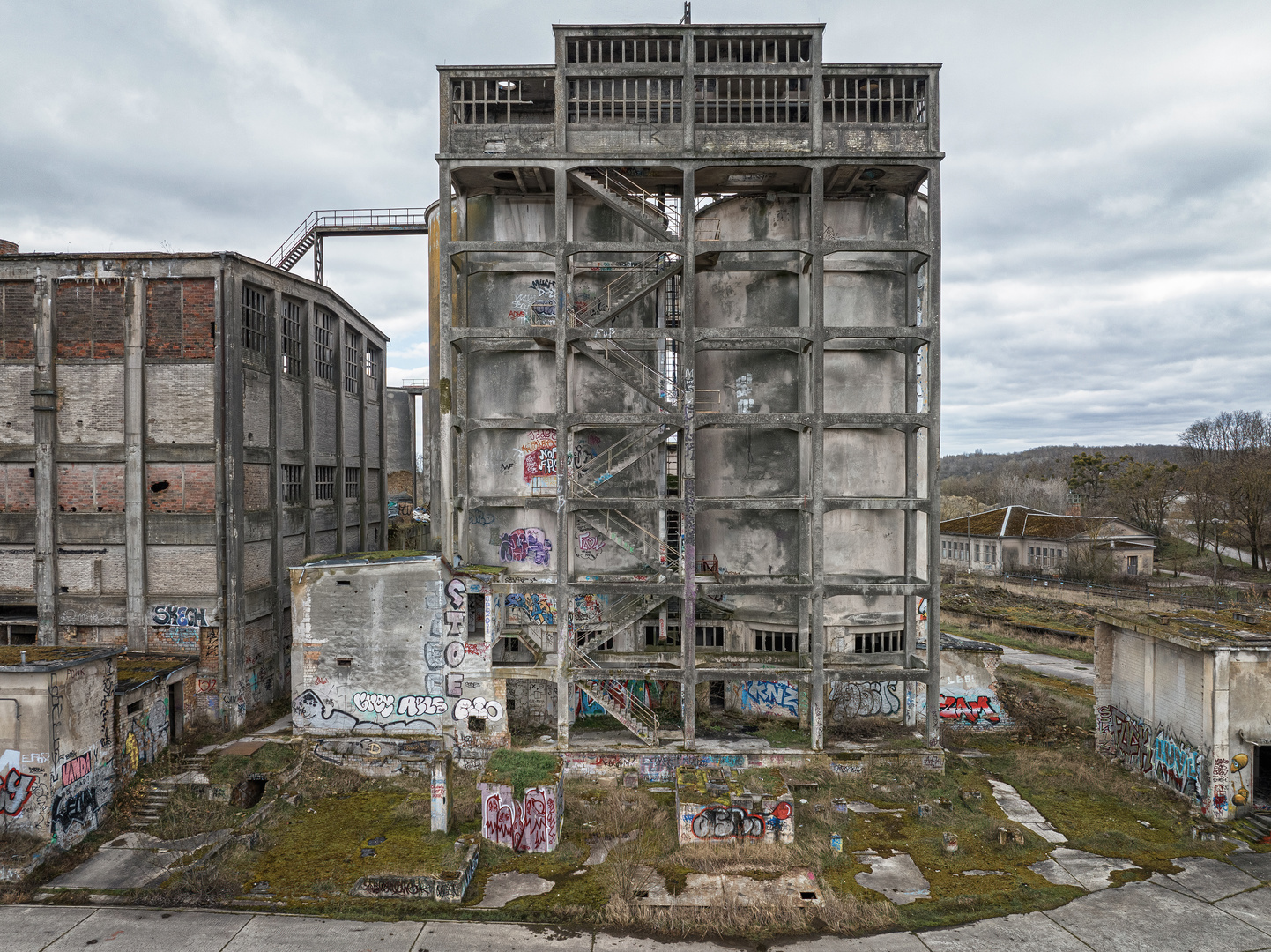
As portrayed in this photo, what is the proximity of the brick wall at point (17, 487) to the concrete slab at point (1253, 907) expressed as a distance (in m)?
32.4

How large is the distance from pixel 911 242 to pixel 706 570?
11.8 metres

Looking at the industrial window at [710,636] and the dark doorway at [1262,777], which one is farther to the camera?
the industrial window at [710,636]

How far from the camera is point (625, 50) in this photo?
63.4ft

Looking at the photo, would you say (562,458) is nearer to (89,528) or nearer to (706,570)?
(706,570)

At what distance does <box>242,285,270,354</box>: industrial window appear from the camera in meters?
21.7

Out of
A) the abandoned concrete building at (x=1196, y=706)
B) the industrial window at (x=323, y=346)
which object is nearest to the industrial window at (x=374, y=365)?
the industrial window at (x=323, y=346)

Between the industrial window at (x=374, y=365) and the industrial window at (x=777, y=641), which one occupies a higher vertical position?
the industrial window at (x=374, y=365)

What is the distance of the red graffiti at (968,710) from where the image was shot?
21.7m

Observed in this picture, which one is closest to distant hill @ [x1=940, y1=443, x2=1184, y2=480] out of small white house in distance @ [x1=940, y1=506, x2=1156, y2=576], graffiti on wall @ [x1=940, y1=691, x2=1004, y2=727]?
small white house in distance @ [x1=940, y1=506, x2=1156, y2=576]

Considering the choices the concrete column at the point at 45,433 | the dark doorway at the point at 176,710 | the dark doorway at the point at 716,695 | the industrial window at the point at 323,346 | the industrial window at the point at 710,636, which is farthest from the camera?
the industrial window at the point at 323,346

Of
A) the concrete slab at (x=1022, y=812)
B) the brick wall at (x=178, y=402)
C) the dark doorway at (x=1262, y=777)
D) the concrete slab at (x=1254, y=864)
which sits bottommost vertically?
the concrete slab at (x=1022, y=812)

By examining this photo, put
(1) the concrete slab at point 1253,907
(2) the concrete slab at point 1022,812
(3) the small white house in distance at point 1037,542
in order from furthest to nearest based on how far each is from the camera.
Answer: (3) the small white house in distance at point 1037,542 < (2) the concrete slab at point 1022,812 < (1) the concrete slab at point 1253,907

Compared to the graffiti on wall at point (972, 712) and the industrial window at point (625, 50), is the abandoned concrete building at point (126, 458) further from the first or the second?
the graffiti on wall at point (972, 712)

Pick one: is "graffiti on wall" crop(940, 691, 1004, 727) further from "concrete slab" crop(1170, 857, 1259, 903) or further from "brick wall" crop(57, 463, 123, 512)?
→ "brick wall" crop(57, 463, 123, 512)
